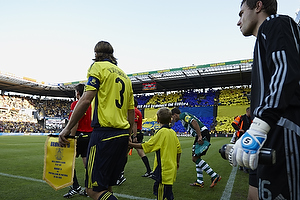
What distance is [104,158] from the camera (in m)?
2.20

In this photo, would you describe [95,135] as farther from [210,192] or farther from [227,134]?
[227,134]

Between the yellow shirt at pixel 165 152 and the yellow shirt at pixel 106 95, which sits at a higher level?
the yellow shirt at pixel 106 95

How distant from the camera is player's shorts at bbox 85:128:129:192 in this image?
2158mm

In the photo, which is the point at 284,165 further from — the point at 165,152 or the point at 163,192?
the point at 163,192

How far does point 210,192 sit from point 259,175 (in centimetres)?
349

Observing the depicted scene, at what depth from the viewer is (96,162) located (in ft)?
7.16

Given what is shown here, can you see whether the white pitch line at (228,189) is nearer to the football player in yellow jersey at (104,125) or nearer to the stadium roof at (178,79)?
the football player in yellow jersey at (104,125)

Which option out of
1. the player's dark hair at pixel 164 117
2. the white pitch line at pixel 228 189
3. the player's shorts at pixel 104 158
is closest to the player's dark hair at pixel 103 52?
the player's shorts at pixel 104 158

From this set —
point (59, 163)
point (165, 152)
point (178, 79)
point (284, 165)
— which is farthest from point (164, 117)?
point (178, 79)

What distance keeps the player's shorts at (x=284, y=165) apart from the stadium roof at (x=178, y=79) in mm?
28903

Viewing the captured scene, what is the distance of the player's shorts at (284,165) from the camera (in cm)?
121

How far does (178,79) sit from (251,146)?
36652mm

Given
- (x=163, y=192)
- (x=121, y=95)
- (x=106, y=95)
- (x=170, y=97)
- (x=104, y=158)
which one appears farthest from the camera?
(x=170, y=97)

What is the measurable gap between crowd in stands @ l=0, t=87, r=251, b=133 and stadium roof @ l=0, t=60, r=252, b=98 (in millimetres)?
1525
